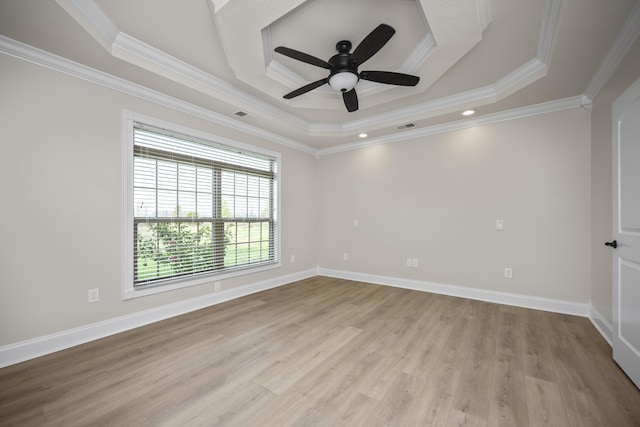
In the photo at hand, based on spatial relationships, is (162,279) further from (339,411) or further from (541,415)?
(541,415)

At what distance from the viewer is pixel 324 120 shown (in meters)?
4.27

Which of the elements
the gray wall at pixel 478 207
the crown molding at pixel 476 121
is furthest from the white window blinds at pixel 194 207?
the crown molding at pixel 476 121

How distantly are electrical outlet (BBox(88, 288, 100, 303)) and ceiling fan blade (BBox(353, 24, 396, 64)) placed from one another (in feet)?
10.8

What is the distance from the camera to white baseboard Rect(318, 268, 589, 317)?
319 centimetres

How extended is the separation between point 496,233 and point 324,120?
3.06 meters

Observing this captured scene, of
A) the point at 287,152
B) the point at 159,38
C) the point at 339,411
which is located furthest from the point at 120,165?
the point at 339,411

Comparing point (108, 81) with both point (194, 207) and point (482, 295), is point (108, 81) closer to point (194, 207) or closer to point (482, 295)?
point (194, 207)

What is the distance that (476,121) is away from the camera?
3766 millimetres

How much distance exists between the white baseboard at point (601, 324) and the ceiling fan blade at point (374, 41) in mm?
3341

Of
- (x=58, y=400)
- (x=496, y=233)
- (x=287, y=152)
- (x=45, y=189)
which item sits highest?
(x=287, y=152)

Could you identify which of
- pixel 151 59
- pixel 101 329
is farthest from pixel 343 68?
pixel 101 329

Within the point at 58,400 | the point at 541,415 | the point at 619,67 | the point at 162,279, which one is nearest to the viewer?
the point at 541,415

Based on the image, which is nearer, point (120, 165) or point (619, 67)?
point (619, 67)

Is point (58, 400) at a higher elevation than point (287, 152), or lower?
lower
